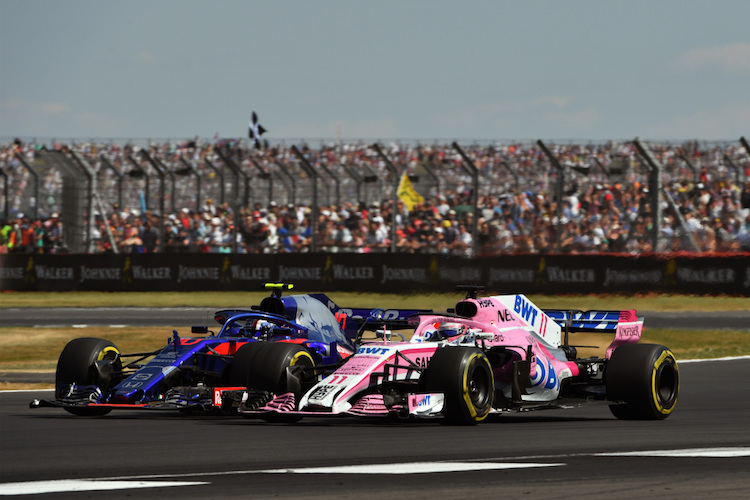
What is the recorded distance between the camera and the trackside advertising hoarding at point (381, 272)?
76.3 feet

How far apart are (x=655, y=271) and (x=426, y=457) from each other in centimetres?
1691

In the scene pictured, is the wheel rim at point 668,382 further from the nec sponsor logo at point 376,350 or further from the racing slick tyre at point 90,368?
the racing slick tyre at point 90,368

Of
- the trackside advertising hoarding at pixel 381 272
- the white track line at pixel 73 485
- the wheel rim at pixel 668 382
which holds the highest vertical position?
the trackside advertising hoarding at pixel 381 272

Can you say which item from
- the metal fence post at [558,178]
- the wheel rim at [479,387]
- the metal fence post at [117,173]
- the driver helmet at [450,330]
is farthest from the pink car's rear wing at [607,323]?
the metal fence post at [117,173]

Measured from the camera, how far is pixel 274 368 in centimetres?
984

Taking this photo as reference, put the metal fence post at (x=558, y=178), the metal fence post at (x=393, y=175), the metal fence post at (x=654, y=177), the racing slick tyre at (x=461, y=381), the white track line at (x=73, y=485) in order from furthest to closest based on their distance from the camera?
the metal fence post at (x=393, y=175) → the metal fence post at (x=558, y=178) → the metal fence post at (x=654, y=177) → the racing slick tyre at (x=461, y=381) → the white track line at (x=73, y=485)

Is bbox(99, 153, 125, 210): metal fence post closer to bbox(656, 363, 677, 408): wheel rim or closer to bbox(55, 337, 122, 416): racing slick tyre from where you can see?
bbox(55, 337, 122, 416): racing slick tyre

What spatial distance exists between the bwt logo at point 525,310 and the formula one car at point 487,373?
12 millimetres

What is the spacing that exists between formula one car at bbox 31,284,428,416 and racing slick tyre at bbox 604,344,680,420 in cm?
209

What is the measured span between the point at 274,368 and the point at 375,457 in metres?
2.74

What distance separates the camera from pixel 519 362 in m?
9.95

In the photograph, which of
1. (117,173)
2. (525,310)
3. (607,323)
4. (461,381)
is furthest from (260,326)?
(117,173)

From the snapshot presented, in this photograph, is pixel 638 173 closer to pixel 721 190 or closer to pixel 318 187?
pixel 721 190

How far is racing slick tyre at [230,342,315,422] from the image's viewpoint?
981cm
